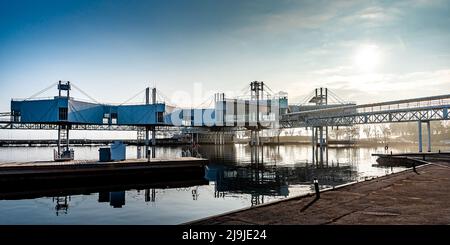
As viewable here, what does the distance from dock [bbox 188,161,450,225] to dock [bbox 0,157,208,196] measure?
22.3 metres

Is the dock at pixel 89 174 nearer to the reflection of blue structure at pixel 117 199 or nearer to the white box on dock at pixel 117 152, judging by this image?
the white box on dock at pixel 117 152

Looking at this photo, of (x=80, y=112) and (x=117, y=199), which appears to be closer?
(x=117, y=199)

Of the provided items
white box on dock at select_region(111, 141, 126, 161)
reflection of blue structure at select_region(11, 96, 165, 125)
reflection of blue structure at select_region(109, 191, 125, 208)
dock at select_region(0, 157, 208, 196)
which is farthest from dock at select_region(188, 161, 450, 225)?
reflection of blue structure at select_region(11, 96, 165, 125)

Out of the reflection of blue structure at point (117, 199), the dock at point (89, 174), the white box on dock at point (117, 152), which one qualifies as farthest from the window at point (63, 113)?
the reflection of blue structure at point (117, 199)

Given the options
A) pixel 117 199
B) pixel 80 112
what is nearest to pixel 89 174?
pixel 117 199

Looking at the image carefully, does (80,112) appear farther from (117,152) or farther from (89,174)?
(89,174)

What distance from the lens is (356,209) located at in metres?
14.3

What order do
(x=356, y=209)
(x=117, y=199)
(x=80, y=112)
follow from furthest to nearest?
1. (x=80, y=112)
2. (x=117, y=199)
3. (x=356, y=209)

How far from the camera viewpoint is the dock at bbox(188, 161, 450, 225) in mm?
12172

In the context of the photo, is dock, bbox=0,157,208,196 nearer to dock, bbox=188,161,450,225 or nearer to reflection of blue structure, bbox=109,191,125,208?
reflection of blue structure, bbox=109,191,125,208

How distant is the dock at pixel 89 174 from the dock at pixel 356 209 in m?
22.3

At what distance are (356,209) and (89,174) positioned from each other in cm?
2824

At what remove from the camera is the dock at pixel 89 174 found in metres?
30.0
